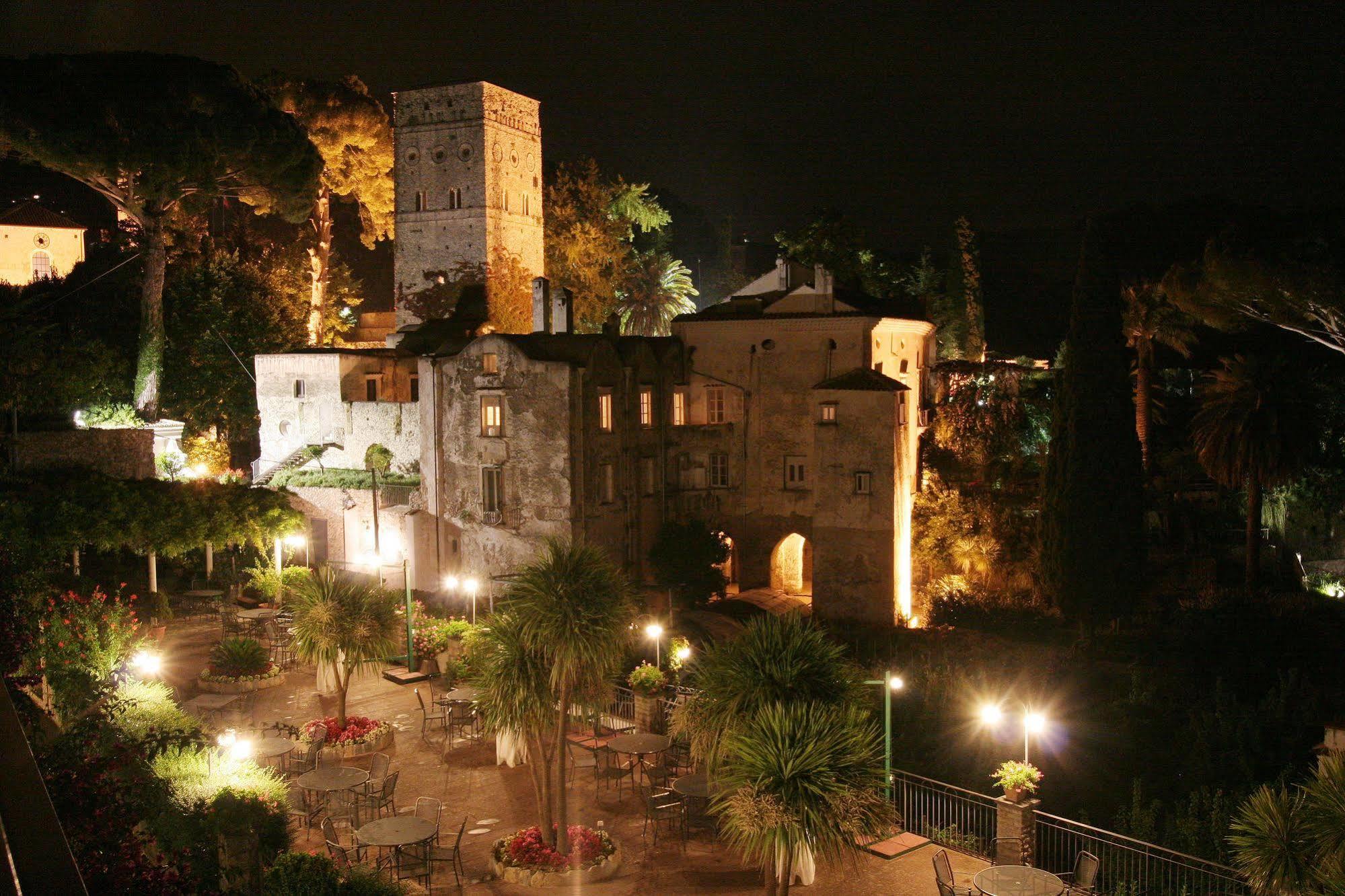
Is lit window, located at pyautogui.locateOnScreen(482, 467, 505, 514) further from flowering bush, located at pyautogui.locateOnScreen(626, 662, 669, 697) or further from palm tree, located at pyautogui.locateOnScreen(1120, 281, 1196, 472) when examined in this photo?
palm tree, located at pyautogui.locateOnScreen(1120, 281, 1196, 472)

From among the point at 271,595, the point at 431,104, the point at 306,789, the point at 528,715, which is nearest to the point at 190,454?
the point at 271,595

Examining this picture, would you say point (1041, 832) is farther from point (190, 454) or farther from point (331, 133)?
point (331, 133)

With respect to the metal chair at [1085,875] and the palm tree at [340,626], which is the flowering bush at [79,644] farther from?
the metal chair at [1085,875]

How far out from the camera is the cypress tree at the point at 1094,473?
115 ft

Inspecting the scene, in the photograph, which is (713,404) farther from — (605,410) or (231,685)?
(231,685)

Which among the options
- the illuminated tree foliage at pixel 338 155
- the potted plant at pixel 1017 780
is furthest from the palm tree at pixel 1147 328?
the illuminated tree foliage at pixel 338 155

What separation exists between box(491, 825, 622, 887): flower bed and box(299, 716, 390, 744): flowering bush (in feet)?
16.7

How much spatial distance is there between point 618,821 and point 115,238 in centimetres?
3806

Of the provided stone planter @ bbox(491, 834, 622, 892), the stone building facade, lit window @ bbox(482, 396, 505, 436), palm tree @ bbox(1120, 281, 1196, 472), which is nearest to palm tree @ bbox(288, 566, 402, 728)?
stone planter @ bbox(491, 834, 622, 892)

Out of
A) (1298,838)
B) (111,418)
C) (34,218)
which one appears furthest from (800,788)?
(34,218)

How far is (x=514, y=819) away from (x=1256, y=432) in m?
26.4

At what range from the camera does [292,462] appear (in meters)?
38.5

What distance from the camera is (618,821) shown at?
59.6ft

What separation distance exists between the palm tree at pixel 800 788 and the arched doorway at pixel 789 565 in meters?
25.0
